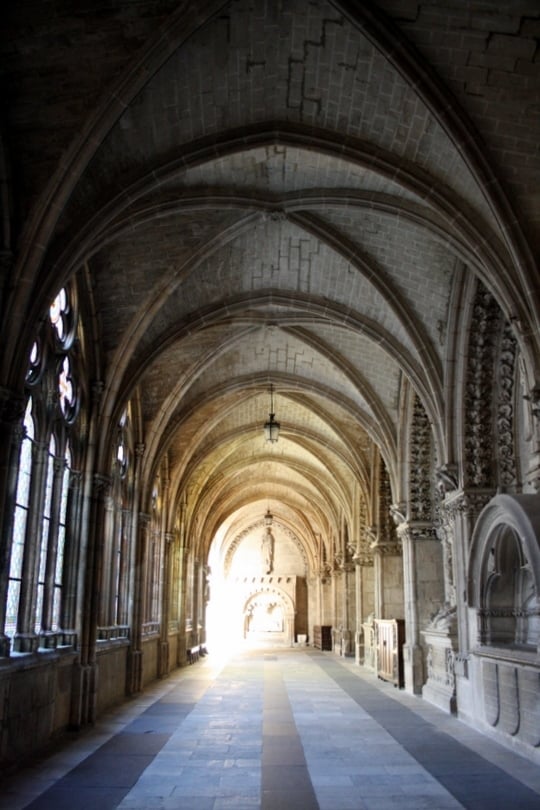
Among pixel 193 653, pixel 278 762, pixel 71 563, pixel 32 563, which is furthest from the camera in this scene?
pixel 193 653

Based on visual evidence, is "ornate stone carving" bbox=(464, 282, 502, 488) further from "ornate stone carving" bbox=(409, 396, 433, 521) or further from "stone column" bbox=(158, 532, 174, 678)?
"stone column" bbox=(158, 532, 174, 678)

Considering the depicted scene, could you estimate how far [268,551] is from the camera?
126 feet

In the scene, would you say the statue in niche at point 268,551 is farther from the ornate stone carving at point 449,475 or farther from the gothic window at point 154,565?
the ornate stone carving at point 449,475

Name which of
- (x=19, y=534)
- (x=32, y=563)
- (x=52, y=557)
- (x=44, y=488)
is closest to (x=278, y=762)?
(x=32, y=563)

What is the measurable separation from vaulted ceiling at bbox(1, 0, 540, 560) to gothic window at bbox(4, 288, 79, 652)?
1.08m

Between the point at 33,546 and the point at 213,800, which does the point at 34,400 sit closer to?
the point at 33,546

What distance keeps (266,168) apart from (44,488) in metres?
5.01

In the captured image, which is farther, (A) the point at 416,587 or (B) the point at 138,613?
(B) the point at 138,613

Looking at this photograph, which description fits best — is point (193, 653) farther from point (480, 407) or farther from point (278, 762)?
point (278, 762)

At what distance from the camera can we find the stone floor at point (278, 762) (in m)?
6.03

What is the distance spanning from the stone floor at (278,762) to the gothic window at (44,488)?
156 cm

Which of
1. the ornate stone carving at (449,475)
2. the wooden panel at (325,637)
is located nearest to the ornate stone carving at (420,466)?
the ornate stone carving at (449,475)

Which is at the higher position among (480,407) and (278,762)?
(480,407)

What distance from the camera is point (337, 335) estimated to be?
14.7 metres
